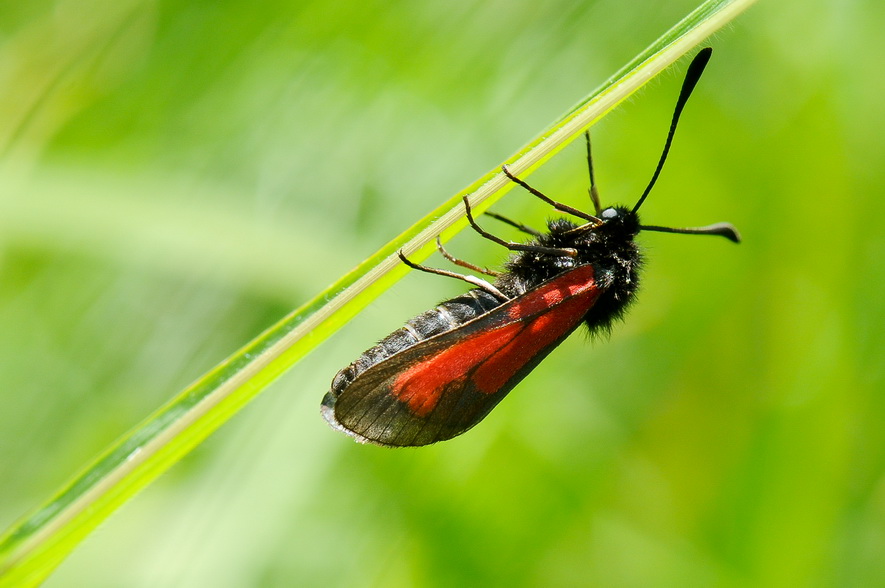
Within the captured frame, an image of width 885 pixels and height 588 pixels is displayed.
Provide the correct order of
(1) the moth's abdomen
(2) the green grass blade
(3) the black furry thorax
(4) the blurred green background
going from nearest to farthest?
(2) the green grass blade
(1) the moth's abdomen
(3) the black furry thorax
(4) the blurred green background

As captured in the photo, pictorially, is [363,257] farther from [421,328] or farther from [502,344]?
[502,344]

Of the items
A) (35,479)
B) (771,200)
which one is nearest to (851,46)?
(771,200)

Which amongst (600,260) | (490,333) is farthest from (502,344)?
(600,260)

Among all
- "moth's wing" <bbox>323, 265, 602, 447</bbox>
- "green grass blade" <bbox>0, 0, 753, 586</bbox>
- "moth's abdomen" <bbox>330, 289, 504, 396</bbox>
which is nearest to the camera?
"green grass blade" <bbox>0, 0, 753, 586</bbox>

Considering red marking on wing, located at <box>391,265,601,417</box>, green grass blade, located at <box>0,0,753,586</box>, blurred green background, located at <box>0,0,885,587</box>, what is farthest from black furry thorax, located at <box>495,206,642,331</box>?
green grass blade, located at <box>0,0,753,586</box>

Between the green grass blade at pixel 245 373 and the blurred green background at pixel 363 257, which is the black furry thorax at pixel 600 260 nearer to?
the blurred green background at pixel 363 257

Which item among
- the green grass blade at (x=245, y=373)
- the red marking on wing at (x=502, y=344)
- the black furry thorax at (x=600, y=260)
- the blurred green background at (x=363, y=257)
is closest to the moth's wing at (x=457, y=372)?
the red marking on wing at (x=502, y=344)

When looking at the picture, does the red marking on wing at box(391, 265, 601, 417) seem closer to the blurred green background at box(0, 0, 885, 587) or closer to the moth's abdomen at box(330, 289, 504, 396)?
the moth's abdomen at box(330, 289, 504, 396)

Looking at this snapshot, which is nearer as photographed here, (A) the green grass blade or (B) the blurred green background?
(A) the green grass blade
